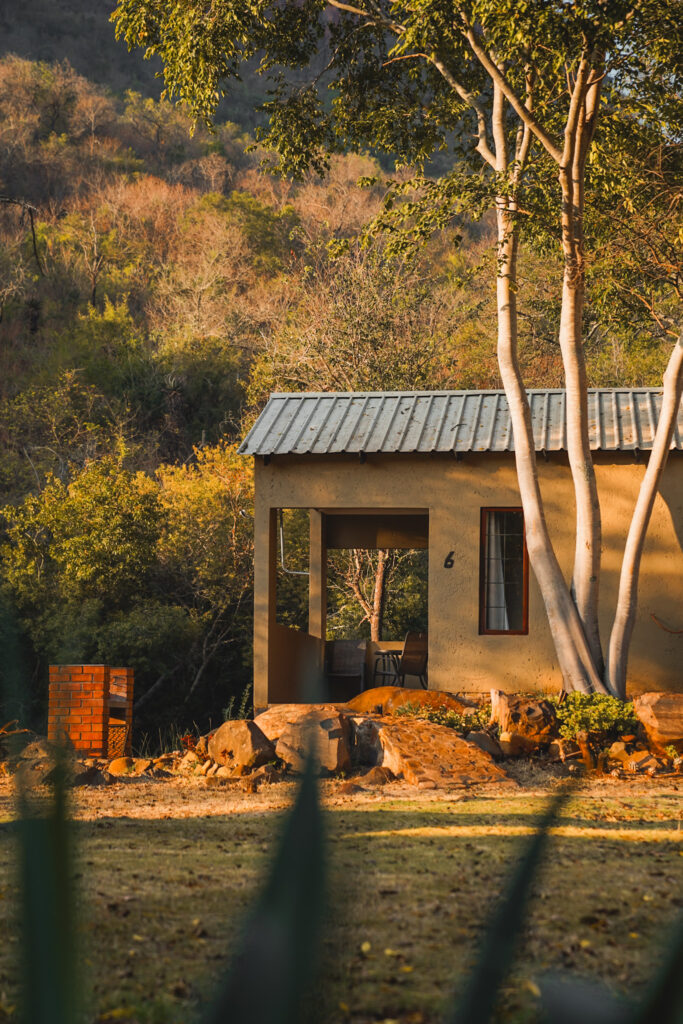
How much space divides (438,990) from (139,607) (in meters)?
13.0

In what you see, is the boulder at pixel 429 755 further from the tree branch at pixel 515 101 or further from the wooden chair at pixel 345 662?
the tree branch at pixel 515 101

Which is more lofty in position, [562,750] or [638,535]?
[638,535]

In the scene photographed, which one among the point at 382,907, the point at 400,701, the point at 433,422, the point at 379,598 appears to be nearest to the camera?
the point at 382,907

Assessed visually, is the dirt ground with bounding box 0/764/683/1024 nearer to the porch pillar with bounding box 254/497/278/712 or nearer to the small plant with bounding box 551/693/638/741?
the small plant with bounding box 551/693/638/741

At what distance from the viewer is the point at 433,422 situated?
40.7ft

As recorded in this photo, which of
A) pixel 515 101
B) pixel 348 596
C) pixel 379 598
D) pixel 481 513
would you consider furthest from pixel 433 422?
pixel 348 596

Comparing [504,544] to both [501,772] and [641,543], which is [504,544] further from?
[501,772]

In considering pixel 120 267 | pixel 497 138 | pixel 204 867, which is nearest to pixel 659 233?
pixel 497 138

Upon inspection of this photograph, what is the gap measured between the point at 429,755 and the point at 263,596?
3.64 m

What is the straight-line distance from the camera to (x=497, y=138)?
11594 millimetres

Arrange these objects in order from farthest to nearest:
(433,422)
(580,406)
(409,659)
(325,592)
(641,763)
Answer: (325,592), (409,659), (433,422), (580,406), (641,763)

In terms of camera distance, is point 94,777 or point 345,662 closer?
point 94,777

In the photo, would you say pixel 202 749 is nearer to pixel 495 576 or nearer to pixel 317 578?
pixel 495 576

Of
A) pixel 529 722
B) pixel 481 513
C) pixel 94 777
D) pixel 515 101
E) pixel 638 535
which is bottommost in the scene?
pixel 94 777
